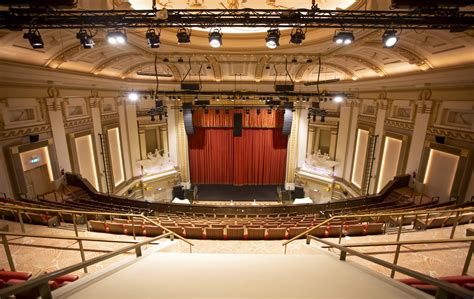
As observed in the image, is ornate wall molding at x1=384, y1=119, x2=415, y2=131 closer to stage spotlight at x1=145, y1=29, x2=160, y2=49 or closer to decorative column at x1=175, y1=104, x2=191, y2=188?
stage spotlight at x1=145, y1=29, x2=160, y2=49

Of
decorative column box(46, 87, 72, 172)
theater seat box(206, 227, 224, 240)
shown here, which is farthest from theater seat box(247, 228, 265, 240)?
decorative column box(46, 87, 72, 172)

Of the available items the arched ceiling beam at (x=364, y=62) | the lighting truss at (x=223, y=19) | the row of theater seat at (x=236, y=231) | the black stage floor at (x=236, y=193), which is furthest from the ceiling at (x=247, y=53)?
the black stage floor at (x=236, y=193)

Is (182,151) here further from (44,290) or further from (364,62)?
(44,290)

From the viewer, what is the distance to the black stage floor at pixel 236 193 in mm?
14734

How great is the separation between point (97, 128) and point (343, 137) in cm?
1374

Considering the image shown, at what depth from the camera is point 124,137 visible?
43.3 ft

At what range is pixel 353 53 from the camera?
375 inches

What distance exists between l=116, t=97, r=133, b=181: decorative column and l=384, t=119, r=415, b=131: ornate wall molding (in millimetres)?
13959

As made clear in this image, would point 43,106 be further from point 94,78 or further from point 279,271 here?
point 279,271

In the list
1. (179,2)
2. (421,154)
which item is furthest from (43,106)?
(421,154)

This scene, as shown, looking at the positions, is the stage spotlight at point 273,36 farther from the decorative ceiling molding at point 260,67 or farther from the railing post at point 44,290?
the railing post at point 44,290

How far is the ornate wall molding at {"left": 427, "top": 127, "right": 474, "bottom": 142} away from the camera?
7.48m

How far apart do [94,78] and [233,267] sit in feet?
38.4

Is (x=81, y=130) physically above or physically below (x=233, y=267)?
above
